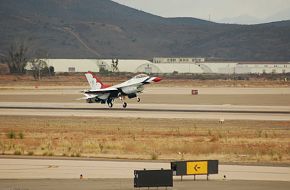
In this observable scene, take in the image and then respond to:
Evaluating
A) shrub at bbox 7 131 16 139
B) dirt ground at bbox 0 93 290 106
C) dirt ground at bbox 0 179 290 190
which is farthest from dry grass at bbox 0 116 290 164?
dirt ground at bbox 0 93 290 106

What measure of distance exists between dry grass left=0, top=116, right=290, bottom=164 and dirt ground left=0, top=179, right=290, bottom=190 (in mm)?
8736

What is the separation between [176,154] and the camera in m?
48.7

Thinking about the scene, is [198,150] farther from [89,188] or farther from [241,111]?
[241,111]

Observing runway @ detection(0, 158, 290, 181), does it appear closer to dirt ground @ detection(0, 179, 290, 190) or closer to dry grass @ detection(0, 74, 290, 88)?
dirt ground @ detection(0, 179, 290, 190)

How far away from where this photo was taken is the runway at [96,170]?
39.5 meters

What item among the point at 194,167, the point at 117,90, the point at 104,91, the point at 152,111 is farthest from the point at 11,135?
the point at 104,91

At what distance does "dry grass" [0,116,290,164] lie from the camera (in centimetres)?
4866

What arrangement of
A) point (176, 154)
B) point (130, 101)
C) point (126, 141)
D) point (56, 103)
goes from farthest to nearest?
point (130, 101) → point (56, 103) → point (126, 141) → point (176, 154)

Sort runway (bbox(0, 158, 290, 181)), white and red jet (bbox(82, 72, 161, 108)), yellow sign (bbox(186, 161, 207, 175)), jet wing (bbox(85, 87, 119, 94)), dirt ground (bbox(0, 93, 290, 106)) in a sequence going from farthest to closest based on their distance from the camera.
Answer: dirt ground (bbox(0, 93, 290, 106))
jet wing (bbox(85, 87, 119, 94))
white and red jet (bbox(82, 72, 161, 108))
runway (bbox(0, 158, 290, 181))
yellow sign (bbox(186, 161, 207, 175))

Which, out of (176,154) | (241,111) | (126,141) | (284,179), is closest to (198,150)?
(176,154)

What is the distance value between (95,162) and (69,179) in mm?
6174

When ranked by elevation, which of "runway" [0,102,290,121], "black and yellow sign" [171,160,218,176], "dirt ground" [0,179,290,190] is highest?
"runway" [0,102,290,121]

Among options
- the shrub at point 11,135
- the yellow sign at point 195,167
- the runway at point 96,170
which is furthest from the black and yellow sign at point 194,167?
the shrub at point 11,135

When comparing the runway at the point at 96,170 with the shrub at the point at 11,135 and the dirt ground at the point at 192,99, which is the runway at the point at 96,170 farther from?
the dirt ground at the point at 192,99
